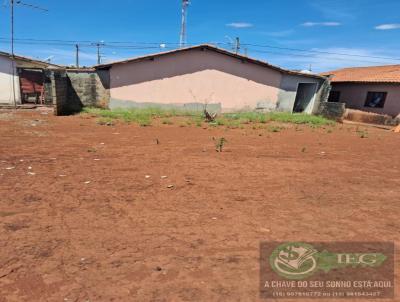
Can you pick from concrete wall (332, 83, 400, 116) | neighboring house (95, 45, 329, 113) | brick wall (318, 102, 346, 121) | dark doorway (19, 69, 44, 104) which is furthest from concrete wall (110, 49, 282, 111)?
concrete wall (332, 83, 400, 116)

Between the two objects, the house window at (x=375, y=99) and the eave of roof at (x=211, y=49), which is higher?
the eave of roof at (x=211, y=49)

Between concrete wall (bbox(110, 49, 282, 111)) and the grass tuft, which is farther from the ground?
concrete wall (bbox(110, 49, 282, 111))

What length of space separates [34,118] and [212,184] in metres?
10.8

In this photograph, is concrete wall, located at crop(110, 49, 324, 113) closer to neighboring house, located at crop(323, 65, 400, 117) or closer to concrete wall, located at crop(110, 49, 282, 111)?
concrete wall, located at crop(110, 49, 282, 111)

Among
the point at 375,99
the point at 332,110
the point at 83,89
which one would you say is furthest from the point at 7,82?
the point at 375,99

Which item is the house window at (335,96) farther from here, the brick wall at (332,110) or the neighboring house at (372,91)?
the brick wall at (332,110)

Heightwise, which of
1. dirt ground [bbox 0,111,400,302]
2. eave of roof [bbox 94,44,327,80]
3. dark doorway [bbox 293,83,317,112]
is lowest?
dirt ground [bbox 0,111,400,302]

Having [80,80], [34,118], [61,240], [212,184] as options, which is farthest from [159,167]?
[80,80]

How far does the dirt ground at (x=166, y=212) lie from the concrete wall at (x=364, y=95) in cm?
1287

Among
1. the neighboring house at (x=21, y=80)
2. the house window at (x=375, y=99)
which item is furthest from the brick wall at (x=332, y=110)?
the neighboring house at (x=21, y=80)

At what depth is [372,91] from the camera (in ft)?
69.0

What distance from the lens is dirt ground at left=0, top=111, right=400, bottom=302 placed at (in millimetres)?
2902

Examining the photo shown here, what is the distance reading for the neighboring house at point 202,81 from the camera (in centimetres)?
1659

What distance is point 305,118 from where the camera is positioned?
17141 millimetres
